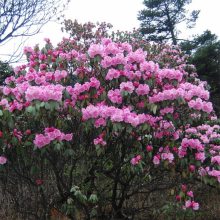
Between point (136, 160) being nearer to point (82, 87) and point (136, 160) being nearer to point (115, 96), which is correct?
point (115, 96)

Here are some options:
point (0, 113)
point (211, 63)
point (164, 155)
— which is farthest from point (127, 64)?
point (211, 63)

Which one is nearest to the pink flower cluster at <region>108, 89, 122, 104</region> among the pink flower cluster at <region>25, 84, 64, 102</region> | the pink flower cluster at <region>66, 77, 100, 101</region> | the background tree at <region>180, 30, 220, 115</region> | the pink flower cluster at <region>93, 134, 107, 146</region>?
the pink flower cluster at <region>66, 77, 100, 101</region>

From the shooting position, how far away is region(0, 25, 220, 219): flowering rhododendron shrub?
12.1ft

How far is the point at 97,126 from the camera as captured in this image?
368 centimetres

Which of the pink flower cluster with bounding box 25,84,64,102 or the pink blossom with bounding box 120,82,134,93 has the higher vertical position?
the pink blossom with bounding box 120,82,134,93

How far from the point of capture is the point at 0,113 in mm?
3477

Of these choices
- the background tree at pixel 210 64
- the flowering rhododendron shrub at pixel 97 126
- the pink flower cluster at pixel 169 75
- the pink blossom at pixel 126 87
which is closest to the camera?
the flowering rhododendron shrub at pixel 97 126

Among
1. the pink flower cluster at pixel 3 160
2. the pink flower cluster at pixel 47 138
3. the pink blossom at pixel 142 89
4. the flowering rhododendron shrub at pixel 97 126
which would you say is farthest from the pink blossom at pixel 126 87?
the pink flower cluster at pixel 3 160

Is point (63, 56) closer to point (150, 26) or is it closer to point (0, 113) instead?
point (0, 113)

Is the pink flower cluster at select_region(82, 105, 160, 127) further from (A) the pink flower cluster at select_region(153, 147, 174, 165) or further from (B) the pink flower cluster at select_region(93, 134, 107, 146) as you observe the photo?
(A) the pink flower cluster at select_region(153, 147, 174, 165)

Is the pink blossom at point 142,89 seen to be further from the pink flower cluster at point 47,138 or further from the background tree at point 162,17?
the background tree at point 162,17

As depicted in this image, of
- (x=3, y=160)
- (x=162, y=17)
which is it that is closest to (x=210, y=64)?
(x=162, y=17)

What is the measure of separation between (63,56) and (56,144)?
53.1 inches

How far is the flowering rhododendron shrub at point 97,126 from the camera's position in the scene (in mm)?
3686
